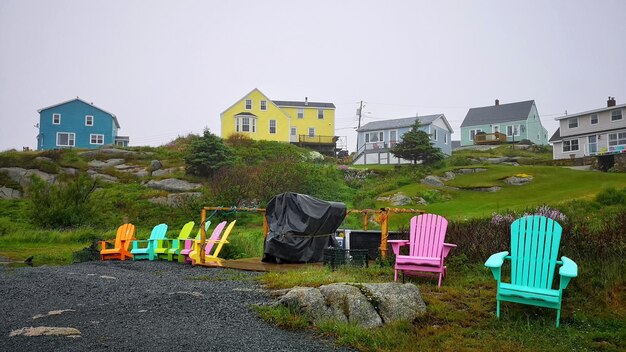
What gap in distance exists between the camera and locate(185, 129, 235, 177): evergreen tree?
28.2 metres

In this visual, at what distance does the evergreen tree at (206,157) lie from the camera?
28.2 metres

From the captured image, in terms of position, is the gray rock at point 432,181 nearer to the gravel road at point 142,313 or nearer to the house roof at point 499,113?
the gravel road at point 142,313

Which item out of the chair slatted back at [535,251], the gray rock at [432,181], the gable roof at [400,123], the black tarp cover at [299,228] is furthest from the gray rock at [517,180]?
the chair slatted back at [535,251]

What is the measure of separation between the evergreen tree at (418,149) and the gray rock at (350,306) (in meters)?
28.3

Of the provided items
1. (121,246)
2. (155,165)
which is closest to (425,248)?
(121,246)

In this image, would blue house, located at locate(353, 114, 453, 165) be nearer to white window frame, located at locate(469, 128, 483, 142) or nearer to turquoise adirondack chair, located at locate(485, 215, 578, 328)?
white window frame, located at locate(469, 128, 483, 142)

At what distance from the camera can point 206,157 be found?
93.1 ft

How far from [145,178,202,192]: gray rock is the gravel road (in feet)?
60.8

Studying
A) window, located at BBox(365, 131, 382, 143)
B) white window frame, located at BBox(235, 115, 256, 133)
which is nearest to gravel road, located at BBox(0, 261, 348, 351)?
white window frame, located at BBox(235, 115, 256, 133)

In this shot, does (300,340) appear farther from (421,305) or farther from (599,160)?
(599,160)

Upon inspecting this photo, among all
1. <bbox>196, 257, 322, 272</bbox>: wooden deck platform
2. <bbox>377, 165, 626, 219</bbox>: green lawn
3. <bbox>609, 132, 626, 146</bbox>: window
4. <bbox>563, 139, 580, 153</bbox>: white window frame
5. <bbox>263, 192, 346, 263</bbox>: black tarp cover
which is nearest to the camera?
<bbox>196, 257, 322, 272</bbox>: wooden deck platform

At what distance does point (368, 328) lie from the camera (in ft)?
14.9

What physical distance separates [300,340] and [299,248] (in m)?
5.96

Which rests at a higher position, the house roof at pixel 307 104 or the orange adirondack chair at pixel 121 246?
the house roof at pixel 307 104
